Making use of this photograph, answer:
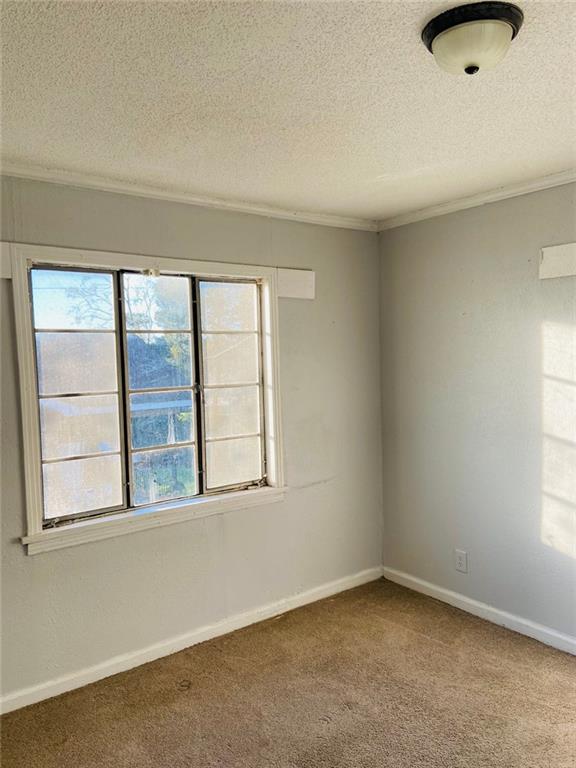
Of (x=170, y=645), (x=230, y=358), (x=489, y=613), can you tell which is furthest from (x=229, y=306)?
(x=489, y=613)

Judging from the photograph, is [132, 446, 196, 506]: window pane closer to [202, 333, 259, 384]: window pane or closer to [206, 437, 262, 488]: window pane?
[206, 437, 262, 488]: window pane

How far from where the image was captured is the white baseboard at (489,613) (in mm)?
2730

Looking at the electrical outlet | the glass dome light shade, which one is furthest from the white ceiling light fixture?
the electrical outlet

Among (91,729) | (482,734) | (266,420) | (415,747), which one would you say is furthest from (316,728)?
(266,420)

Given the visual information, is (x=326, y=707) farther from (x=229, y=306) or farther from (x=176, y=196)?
(x=176, y=196)

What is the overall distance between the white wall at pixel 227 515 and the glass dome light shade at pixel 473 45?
1.67 metres

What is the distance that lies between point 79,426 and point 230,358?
882 mm

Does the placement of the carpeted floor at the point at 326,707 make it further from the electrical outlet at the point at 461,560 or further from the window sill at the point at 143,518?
the window sill at the point at 143,518

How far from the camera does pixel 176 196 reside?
2.75m

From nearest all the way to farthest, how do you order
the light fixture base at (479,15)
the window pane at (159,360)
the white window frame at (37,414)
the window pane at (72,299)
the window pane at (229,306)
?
1. the light fixture base at (479,15)
2. the white window frame at (37,414)
3. the window pane at (72,299)
4. the window pane at (159,360)
5. the window pane at (229,306)

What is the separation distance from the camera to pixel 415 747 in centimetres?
209

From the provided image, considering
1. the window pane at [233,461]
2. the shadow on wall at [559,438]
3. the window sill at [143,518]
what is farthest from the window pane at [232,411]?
the shadow on wall at [559,438]

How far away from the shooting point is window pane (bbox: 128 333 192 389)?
2725 mm

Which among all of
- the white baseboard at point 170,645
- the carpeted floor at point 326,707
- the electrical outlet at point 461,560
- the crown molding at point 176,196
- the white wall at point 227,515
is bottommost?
the carpeted floor at point 326,707
